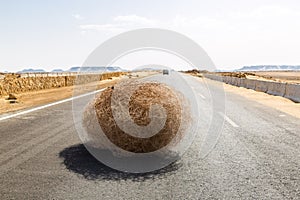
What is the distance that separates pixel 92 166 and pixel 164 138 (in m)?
1.29

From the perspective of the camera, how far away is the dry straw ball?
591 centimetres

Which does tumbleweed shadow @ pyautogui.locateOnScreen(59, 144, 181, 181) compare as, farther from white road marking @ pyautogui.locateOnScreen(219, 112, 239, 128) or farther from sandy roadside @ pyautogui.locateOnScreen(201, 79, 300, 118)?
sandy roadside @ pyautogui.locateOnScreen(201, 79, 300, 118)

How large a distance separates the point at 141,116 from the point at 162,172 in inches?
38.4

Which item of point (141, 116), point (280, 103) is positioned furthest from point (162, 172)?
point (280, 103)

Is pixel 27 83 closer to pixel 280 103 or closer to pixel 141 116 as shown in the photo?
pixel 280 103

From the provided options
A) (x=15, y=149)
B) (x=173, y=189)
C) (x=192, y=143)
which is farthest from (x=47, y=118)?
(x=173, y=189)

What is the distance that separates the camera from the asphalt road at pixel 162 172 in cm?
453

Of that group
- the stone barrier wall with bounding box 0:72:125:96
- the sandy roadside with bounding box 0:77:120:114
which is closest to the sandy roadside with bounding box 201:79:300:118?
the sandy roadside with bounding box 0:77:120:114

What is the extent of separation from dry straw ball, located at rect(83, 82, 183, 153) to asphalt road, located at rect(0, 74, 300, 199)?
50 centimetres

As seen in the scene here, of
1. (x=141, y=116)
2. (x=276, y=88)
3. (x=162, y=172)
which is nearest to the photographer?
(x=162, y=172)

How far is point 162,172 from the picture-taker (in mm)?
5488

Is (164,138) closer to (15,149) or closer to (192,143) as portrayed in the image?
(192,143)

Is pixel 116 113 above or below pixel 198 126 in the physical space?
above

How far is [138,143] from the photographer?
237 inches
